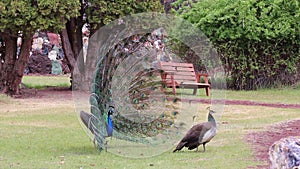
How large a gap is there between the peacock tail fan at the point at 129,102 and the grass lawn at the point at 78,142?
42 cm

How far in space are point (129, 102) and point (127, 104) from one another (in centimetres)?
4

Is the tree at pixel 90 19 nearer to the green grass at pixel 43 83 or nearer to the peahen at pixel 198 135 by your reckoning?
the green grass at pixel 43 83

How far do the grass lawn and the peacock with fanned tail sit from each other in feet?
1.33

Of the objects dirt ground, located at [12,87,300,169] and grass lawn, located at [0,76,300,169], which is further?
dirt ground, located at [12,87,300,169]

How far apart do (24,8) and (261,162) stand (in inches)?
439

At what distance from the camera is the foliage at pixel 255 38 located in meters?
21.8

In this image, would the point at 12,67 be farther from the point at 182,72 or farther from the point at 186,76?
the point at 186,76

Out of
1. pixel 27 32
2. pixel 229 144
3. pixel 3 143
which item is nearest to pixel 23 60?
pixel 27 32

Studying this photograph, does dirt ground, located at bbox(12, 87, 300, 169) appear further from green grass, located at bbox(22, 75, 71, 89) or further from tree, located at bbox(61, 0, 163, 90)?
green grass, located at bbox(22, 75, 71, 89)

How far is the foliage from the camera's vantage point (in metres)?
21.8

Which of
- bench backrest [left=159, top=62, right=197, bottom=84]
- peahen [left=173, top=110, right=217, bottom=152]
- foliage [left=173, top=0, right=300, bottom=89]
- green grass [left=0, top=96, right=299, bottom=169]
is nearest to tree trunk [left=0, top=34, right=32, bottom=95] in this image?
green grass [left=0, top=96, right=299, bottom=169]

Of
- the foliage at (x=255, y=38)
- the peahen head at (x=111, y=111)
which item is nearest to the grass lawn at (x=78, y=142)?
the peahen head at (x=111, y=111)

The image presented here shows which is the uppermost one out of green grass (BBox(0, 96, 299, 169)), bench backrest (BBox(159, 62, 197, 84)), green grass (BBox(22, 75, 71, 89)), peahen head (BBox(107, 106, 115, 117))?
bench backrest (BBox(159, 62, 197, 84))

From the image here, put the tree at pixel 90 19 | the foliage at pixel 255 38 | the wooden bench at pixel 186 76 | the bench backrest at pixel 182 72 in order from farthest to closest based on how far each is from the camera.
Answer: the foliage at pixel 255 38 → the bench backrest at pixel 182 72 → the wooden bench at pixel 186 76 → the tree at pixel 90 19
